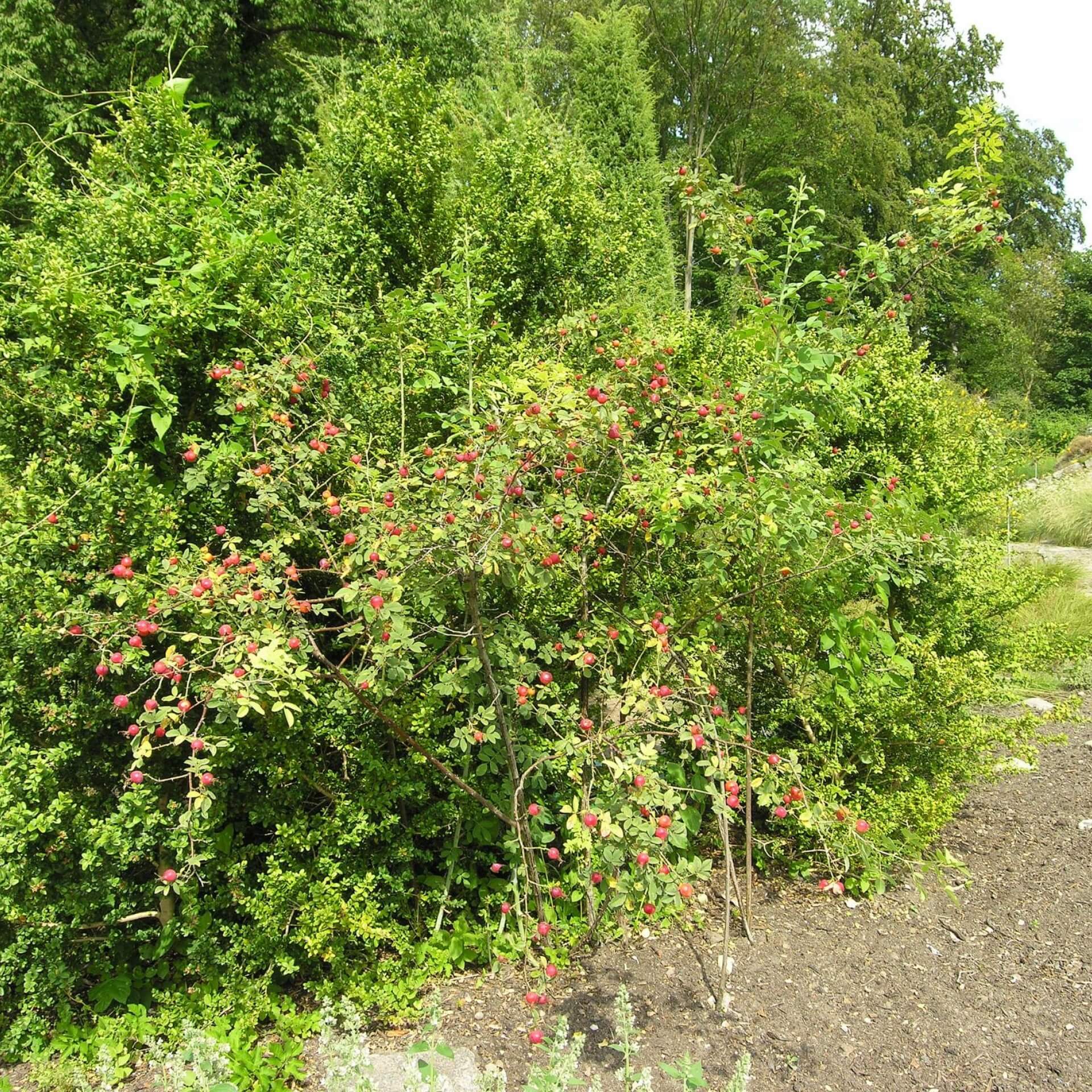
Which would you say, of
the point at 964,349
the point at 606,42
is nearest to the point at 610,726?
the point at 606,42

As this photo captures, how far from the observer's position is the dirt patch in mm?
2217

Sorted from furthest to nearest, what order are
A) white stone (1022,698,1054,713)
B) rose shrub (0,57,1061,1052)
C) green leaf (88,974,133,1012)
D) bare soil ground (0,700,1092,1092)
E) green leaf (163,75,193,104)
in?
1. white stone (1022,698,1054,713)
2. green leaf (163,75,193,104)
3. green leaf (88,974,133,1012)
4. bare soil ground (0,700,1092,1092)
5. rose shrub (0,57,1061,1052)

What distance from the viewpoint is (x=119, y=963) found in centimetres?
255

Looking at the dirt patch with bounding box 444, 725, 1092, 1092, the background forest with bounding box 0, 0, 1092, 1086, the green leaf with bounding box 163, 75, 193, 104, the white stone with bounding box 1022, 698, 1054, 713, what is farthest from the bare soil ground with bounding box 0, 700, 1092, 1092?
the green leaf with bounding box 163, 75, 193, 104

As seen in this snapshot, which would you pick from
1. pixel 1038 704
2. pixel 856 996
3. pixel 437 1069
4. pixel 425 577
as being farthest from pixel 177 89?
pixel 1038 704

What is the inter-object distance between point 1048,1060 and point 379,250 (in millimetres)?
3765

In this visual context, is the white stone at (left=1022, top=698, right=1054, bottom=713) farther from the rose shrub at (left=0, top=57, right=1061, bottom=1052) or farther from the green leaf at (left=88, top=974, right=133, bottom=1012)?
the green leaf at (left=88, top=974, right=133, bottom=1012)

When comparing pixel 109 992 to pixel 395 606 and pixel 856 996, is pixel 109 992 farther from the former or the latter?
pixel 856 996

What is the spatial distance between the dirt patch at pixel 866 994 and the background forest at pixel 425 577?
0.17m

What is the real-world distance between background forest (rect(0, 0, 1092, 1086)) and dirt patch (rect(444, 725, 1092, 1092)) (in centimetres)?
17

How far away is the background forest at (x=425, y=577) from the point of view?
6.93ft

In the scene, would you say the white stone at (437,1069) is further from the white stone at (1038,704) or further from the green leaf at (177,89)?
the white stone at (1038,704)

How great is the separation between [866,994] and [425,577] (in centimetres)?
195

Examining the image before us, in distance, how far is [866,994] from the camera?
2.51 meters
